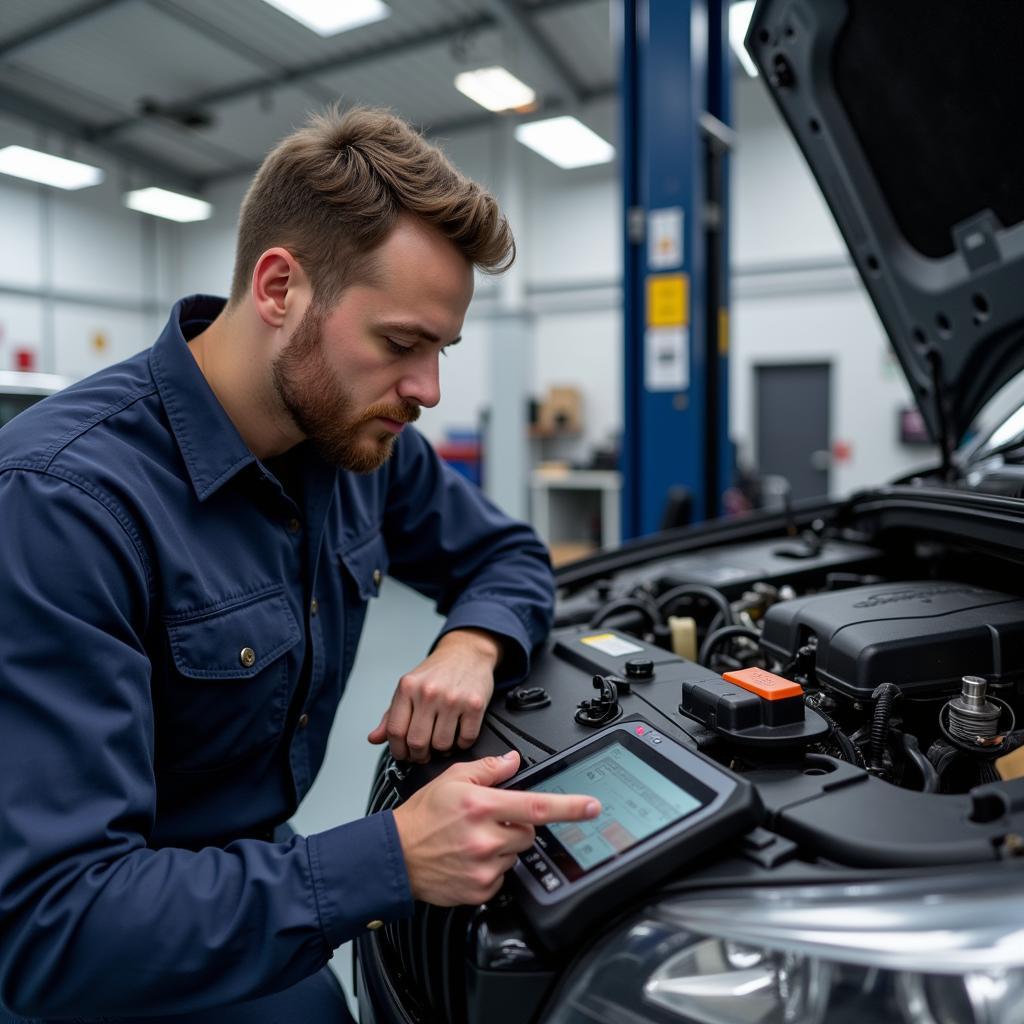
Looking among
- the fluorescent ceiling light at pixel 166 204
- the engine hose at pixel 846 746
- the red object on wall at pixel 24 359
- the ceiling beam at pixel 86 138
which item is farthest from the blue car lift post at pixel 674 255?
the red object on wall at pixel 24 359

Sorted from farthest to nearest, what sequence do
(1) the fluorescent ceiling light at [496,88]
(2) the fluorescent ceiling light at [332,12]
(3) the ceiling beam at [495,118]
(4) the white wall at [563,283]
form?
(3) the ceiling beam at [495,118]
(4) the white wall at [563,283]
(1) the fluorescent ceiling light at [496,88]
(2) the fluorescent ceiling light at [332,12]

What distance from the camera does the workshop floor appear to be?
2.05m

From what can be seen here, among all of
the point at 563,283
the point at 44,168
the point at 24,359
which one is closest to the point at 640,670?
the point at 563,283

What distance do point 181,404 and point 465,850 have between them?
1.94 ft

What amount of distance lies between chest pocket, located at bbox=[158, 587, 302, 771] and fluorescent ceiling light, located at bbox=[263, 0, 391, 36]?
5.79 metres

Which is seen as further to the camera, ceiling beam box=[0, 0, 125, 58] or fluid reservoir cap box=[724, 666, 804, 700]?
ceiling beam box=[0, 0, 125, 58]

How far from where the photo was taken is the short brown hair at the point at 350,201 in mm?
904

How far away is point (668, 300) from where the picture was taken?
274 cm

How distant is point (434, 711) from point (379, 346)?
1.36ft

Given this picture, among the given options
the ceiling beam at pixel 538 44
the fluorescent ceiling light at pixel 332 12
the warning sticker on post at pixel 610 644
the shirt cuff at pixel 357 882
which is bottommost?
the shirt cuff at pixel 357 882

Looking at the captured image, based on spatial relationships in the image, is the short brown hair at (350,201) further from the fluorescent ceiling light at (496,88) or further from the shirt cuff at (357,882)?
the fluorescent ceiling light at (496,88)

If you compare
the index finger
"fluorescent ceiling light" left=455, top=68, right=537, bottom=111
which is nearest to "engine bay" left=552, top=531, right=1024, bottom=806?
the index finger

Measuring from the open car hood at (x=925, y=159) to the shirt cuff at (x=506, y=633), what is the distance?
2.98 feet

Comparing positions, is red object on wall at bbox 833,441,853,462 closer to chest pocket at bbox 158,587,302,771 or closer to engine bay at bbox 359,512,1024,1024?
engine bay at bbox 359,512,1024,1024
